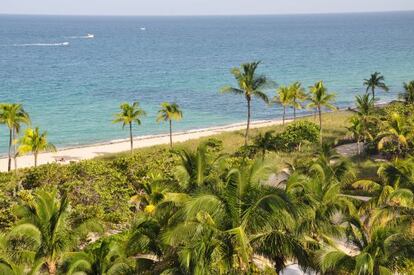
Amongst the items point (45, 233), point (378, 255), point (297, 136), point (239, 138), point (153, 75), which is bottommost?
point (239, 138)

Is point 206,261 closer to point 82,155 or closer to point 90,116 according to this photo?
point 82,155

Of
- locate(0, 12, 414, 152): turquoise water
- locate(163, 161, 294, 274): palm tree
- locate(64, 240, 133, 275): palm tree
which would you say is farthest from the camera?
locate(0, 12, 414, 152): turquoise water

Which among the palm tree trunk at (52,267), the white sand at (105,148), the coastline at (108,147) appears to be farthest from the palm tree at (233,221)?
the white sand at (105,148)

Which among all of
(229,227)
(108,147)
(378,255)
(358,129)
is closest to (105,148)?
(108,147)

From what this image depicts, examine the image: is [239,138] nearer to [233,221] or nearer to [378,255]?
[378,255]

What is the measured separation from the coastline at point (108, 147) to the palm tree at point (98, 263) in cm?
3101

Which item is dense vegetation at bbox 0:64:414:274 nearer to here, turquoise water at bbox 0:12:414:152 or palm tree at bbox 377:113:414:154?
palm tree at bbox 377:113:414:154

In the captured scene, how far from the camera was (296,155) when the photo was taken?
4584cm

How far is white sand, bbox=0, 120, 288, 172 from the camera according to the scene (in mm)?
51062

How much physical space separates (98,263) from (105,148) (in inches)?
1579

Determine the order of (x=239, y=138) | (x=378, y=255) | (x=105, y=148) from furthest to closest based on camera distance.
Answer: (x=105, y=148) < (x=239, y=138) < (x=378, y=255)

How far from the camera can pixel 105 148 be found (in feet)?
187

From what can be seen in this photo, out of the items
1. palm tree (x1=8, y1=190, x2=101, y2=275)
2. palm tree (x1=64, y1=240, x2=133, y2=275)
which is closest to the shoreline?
palm tree (x1=8, y1=190, x2=101, y2=275)

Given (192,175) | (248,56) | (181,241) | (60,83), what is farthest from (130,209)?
(248,56)
